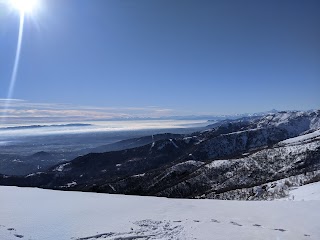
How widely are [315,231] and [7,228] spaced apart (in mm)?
15629

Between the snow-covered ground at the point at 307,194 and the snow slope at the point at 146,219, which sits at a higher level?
the snow slope at the point at 146,219

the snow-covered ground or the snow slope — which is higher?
the snow slope

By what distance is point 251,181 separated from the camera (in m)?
113

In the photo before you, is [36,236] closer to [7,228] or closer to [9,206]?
[7,228]

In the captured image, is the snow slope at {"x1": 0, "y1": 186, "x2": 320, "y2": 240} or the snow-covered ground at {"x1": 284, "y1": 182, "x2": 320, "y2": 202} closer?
the snow slope at {"x1": 0, "y1": 186, "x2": 320, "y2": 240}

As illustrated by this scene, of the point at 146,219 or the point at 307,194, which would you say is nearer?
the point at 146,219

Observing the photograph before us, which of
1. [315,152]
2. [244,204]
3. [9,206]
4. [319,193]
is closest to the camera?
[9,206]

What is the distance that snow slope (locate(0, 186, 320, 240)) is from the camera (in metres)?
14.4

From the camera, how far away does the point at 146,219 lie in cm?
1689

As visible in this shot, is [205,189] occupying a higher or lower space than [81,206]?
lower

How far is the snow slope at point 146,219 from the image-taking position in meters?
14.4

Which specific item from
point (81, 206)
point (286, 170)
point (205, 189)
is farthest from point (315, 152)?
point (81, 206)

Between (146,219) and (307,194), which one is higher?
(146,219)

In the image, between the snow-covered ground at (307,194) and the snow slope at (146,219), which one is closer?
the snow slope at (146,219)
